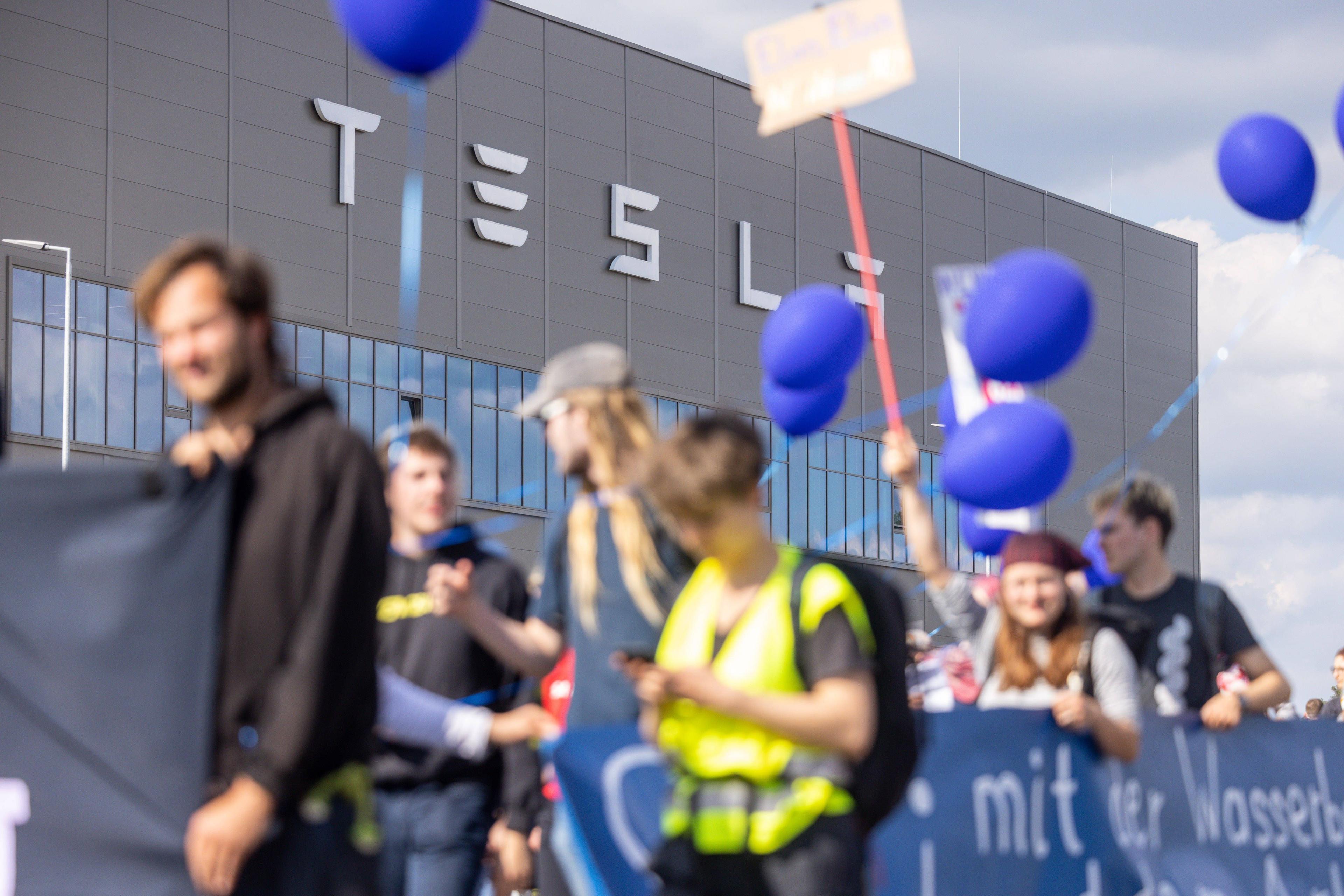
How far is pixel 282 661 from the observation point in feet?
9.58

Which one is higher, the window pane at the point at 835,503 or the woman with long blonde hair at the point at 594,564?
the window pane at the point at 835,503

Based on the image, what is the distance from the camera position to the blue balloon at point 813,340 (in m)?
6.76

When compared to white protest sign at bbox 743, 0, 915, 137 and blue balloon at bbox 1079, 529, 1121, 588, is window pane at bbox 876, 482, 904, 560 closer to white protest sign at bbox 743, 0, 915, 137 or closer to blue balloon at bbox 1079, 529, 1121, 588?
blue balloon at bbox 1079, 529, 1121, 588

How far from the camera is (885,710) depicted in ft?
12.1

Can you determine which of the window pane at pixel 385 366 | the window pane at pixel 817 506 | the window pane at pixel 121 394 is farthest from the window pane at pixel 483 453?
the window pane at pixel 817 506

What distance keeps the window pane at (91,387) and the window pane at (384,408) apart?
6.34 metres

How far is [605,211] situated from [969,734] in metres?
39.7

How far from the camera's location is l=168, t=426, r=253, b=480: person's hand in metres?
3.07

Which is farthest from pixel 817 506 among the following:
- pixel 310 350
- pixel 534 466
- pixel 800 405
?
pixel 800 405

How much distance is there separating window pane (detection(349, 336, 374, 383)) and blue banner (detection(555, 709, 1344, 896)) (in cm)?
3393

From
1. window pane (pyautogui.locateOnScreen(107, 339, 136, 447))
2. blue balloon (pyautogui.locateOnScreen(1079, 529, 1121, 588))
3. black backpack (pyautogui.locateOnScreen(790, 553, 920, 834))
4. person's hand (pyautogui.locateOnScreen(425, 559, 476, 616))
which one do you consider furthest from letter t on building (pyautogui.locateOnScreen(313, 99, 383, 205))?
black backpack (pyautogui.locateOnScreen(790, 553, 920, 834))

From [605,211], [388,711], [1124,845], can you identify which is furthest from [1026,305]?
[605,211]

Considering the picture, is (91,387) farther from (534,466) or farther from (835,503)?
(835,503)

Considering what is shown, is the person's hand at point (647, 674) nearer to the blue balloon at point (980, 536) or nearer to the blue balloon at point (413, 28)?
the blue balloon at point (413, 28)
